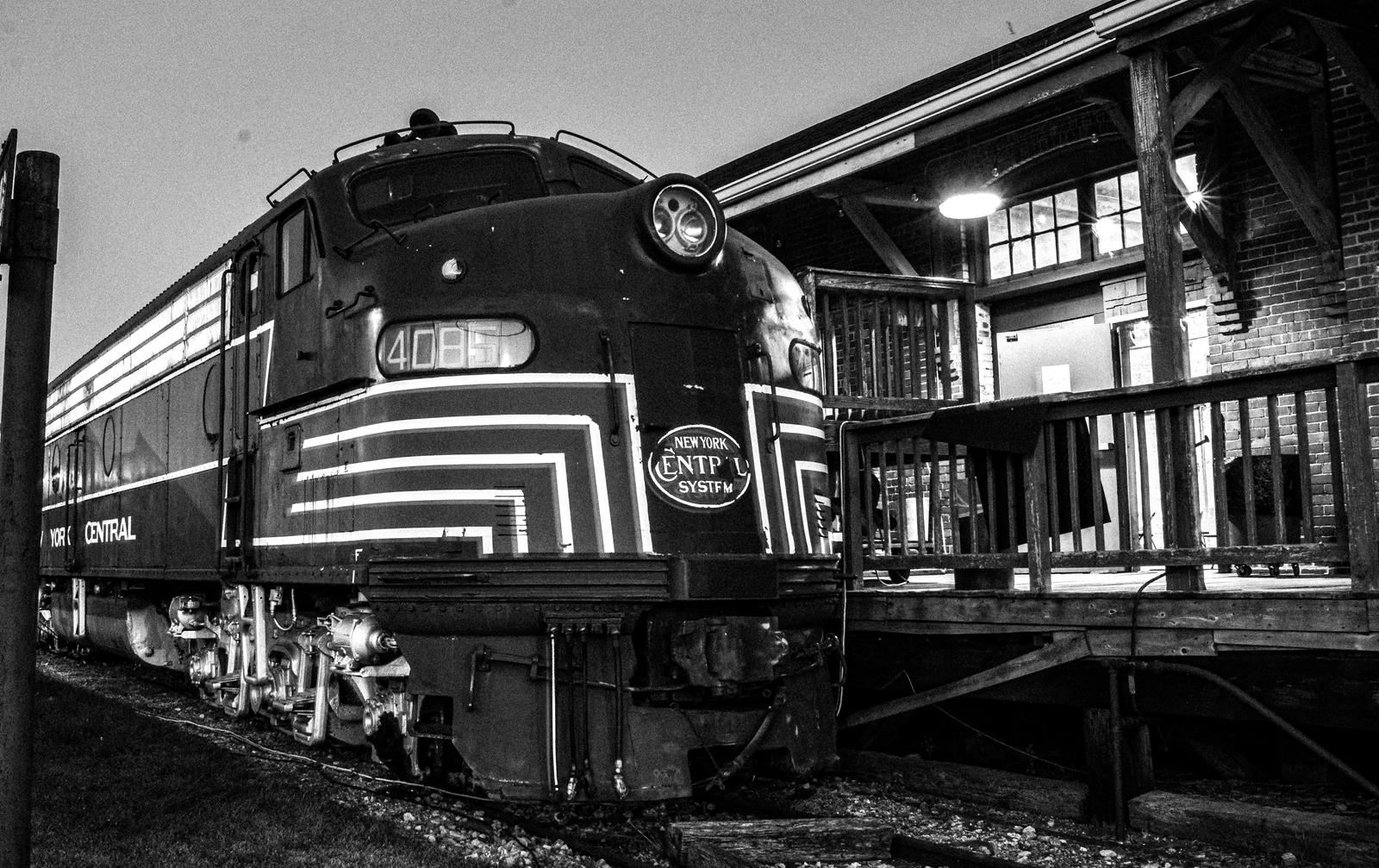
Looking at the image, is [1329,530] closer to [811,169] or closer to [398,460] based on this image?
[811,169]

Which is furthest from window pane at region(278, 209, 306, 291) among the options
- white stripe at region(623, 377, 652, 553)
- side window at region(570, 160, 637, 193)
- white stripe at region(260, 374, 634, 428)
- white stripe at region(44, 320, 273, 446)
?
white stripe at region(623, 377, 652, 553)

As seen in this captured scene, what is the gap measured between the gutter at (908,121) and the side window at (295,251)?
194 inches

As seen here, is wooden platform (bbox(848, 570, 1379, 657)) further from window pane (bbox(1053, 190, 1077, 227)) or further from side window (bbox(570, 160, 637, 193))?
window pane (bbox(1053, 190, 1077, 227))

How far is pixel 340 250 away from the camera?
20.3ft

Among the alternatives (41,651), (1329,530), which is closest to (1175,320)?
(1329,530)

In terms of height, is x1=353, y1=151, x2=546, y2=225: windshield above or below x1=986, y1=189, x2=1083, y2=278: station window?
below

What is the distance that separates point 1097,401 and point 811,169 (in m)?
5.26

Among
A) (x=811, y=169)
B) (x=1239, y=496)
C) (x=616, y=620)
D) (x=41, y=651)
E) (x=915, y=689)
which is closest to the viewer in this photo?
(x=616, y=620)

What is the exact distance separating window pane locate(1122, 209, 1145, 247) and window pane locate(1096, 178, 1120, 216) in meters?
0.15

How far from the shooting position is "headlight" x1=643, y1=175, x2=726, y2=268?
5859mm

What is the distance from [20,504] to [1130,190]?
9.28 m

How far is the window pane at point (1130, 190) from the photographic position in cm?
1048

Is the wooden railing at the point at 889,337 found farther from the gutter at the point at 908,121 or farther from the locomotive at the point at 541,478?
the gutter at the point at 908,121

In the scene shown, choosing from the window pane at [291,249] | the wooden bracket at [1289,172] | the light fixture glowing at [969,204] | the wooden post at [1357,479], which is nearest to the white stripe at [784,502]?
the wooden post at [1357,479]
